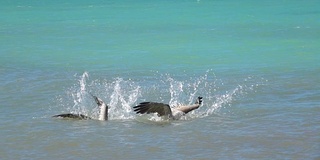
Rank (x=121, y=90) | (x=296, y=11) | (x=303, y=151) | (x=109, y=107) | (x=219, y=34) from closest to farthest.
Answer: (x=303, y=151) → (x=109, y=107) → (x=121, y=90) → (x=219, y=34) → (x=296, y=11)

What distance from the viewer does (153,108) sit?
11.7 m

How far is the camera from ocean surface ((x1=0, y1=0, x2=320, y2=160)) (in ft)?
34.7

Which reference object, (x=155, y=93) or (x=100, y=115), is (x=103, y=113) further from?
(x=155, y=93)

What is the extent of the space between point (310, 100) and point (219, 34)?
11.7 m

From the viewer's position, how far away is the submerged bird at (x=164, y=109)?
11.6 metres

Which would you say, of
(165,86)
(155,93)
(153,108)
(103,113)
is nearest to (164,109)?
(153,108)

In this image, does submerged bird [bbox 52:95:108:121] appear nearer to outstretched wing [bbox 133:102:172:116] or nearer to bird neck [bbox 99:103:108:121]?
bird neck [bbox 99:103:108:121]

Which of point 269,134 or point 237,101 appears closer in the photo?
point 269,134

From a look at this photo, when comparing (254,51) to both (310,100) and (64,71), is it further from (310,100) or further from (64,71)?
(310,100)

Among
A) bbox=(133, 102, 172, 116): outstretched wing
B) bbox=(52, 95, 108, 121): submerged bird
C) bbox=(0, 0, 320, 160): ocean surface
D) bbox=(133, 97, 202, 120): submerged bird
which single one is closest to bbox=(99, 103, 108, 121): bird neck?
bbox=(52, 95, 108, 121): submerged bird

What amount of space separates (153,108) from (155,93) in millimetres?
2506

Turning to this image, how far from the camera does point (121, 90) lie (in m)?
14.5

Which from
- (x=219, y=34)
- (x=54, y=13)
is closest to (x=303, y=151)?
(x=219, y=34)

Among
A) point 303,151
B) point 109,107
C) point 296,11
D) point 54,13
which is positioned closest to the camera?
point 303,151
